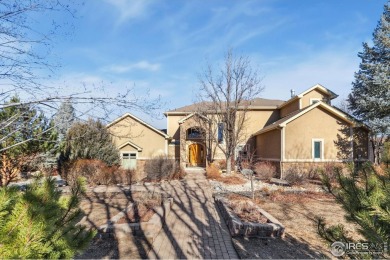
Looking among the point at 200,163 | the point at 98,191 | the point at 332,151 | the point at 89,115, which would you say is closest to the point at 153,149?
the point at 200,163

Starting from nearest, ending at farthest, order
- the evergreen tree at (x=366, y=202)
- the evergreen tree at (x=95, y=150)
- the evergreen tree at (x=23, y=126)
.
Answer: the evergreen tree at (x=366, y=202) < the evergreen tree at (x=23, y=126) < the evergreen tree at (x=95, y=150)

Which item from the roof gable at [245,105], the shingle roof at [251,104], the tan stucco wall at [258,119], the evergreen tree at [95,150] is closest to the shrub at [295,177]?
the roof gable at [245,105]

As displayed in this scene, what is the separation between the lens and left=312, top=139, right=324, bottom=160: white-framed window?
19.8 meters

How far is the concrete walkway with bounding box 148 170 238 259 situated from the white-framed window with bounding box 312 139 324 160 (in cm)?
1121

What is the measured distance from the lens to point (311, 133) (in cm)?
1992

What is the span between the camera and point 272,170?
19172 millimetres

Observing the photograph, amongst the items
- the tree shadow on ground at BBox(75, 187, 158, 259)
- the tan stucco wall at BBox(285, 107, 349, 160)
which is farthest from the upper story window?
the tree shadow on ground at BBox(75, 187, 158, 259)

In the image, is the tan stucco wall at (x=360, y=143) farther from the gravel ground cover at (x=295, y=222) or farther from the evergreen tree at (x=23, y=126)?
the evergreen tree at (x=23, y=126)

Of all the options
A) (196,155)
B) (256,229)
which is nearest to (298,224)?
(256,229)

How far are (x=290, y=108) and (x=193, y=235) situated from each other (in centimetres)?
2114

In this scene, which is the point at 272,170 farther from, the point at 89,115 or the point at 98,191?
the point at 89,115

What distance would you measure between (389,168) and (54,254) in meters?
2.90

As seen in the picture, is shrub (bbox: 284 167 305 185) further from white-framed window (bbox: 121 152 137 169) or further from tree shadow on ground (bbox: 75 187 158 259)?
white-framed window (bbox: 121 152 137 169)

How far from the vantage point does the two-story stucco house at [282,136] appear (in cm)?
1975
